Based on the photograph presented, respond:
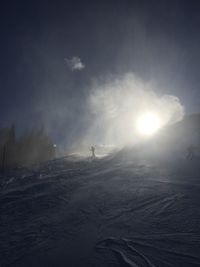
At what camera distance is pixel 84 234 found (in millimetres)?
10383

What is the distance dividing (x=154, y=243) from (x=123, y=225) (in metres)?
2.38

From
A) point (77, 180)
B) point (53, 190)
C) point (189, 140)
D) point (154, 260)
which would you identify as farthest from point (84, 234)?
point (189, 140)

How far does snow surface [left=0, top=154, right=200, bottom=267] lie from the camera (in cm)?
813

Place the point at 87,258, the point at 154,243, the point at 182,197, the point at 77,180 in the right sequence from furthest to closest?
the point at 77,180 < the point at 182,197 < the point at 154,243 < the point at 87,258

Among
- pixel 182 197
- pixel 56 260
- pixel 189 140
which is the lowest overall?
pixel 56 260

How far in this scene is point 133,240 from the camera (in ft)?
30.5

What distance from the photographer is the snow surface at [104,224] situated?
26.7 feet

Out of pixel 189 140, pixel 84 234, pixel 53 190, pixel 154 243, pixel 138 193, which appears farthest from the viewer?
pixel 189 140

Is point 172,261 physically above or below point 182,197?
below

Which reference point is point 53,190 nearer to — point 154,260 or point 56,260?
point 56,260

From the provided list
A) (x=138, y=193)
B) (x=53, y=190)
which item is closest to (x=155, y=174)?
(x=138, y=193)

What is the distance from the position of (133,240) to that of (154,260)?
1721 mm

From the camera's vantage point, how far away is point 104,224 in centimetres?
1141

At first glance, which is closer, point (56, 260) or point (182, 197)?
point (56, 260)
